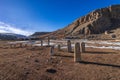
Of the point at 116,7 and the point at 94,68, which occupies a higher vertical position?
the point at 116,7

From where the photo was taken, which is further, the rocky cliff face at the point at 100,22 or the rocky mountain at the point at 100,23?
the rocky cliff face at the point at 100,22

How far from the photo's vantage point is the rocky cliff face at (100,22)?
135 meters

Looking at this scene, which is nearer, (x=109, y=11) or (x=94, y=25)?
(x=94, y=25)

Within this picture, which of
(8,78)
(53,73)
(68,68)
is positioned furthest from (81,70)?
(8,78)

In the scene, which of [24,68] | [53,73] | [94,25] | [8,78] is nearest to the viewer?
[8,78]

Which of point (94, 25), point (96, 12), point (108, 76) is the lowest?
point (108, 76)

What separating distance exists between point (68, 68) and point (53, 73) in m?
1.93

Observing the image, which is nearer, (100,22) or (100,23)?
(100,23)

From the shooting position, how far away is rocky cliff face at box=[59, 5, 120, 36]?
135 metres

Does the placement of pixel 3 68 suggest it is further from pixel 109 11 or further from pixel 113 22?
pixel 109 11

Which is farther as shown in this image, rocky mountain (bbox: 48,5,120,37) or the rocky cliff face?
the rocky cliff face

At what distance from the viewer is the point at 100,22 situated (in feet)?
459

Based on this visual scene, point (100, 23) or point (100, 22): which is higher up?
point (100, 22)

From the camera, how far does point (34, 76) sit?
42.4 ft
